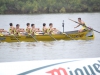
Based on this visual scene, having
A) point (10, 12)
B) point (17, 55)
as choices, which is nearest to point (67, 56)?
point (17, 55)

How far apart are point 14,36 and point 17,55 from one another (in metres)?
1.83

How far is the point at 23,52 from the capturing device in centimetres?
1734

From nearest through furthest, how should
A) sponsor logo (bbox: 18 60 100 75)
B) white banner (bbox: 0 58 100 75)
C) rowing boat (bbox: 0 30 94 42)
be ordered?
1. white banner (bbox: 0 58 100 75)
2. sponsor logo (bbox: 18 60 100 75)
3. rowing boat (bbox: 0 30 94 42)

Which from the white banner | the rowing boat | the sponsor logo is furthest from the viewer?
the rowing boat

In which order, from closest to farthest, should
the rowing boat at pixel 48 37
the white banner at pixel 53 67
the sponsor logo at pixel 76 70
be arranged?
the white banner at pixel 53 67 < the sponsor logo at pixel 76 70 < the rowing boat at pixel 48 37

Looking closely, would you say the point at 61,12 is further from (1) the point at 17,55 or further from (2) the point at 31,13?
(1) the point at 17,55

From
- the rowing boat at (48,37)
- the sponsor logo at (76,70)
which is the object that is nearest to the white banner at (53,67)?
the sponsor logo at (76,70)

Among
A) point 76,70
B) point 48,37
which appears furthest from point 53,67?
point 48,37

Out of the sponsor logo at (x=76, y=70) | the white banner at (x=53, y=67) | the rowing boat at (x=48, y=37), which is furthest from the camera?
the rowing boat at (x=48, y=37)

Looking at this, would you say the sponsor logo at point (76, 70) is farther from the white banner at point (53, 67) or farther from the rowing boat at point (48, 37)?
the rowing boat at point (48, 37)

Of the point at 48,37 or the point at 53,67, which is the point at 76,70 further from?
the point at 48,37

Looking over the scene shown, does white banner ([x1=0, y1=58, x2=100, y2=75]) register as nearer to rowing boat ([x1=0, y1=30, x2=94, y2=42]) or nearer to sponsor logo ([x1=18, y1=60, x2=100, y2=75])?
sponsor logo ([x1=18, y1=60, x2=100, y2=75])

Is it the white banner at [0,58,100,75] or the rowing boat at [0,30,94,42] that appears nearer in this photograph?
the white banner at [0,58,100,75]

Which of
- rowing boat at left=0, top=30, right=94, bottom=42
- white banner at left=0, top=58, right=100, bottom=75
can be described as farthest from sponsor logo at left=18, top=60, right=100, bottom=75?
rowing boat at left=0, top=30, right=94, bottom=42
